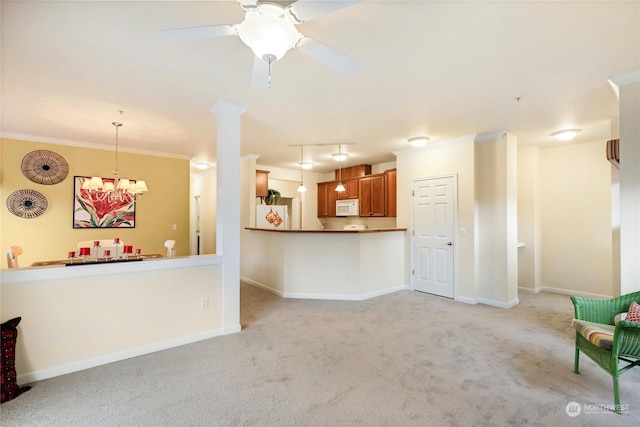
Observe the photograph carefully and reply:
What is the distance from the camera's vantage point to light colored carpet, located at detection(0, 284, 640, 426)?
1888mm

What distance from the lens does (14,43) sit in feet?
6.85

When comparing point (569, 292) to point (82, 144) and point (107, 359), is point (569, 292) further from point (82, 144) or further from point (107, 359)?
point (82, 144)

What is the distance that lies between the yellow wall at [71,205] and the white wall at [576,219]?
677 cm

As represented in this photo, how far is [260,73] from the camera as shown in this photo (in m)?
1.86

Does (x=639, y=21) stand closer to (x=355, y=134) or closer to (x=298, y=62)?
(x=298, y=62)

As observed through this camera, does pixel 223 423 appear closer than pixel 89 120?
Yes

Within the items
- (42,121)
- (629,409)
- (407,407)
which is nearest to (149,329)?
(407,407)

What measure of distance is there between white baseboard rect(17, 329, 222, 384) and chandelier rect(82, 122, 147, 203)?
225 cm

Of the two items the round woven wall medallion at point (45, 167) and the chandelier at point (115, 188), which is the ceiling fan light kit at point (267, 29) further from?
the round woven wall medallion at point (45, 167)

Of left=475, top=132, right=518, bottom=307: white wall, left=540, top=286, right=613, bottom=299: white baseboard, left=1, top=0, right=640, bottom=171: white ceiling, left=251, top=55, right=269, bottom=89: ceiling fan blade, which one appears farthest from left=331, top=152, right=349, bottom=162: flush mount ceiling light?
left=540, top=286, right=613, bottom=299: white baseboard

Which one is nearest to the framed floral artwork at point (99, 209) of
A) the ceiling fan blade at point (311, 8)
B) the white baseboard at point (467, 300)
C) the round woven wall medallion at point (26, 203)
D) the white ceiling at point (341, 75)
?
the round woven wall medallion at point (26, 203)

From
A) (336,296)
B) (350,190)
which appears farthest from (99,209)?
(350,190)

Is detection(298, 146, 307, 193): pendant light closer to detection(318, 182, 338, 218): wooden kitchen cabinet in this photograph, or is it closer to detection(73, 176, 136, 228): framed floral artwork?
detection(318, 182, 338, 218): wooden kitchen cabinet

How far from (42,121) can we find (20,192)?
4.33ft
